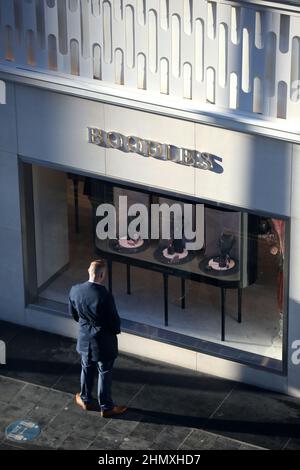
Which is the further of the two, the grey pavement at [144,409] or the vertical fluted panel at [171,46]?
the grey pavement at [144,409]

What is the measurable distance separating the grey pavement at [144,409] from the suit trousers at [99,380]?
0.53 feet

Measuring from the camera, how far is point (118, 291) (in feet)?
48.6

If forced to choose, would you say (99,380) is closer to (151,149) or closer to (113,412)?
(113,412)

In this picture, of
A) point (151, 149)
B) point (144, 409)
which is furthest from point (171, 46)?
point (144, 409)

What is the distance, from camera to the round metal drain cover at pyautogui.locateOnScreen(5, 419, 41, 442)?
507 inches

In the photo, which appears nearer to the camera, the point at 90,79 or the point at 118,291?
the point at 90,79

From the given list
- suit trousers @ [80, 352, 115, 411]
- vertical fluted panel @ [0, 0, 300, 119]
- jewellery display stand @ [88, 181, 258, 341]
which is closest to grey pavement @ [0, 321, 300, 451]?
suit trousers @ [80, 352, 115, 411]

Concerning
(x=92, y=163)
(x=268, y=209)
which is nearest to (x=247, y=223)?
(x=268, y=209)

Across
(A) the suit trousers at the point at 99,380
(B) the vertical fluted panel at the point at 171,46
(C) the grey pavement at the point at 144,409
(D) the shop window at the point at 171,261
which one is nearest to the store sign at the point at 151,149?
(D) the shop window at the point at 171,261

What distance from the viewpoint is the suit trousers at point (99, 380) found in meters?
12.9

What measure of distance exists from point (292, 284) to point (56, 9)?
11.8 feet

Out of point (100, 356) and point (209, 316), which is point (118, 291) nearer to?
point (209, 316)

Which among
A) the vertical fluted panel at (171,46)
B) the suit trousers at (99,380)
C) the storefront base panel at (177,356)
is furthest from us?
the storefront base panel at (177,356)

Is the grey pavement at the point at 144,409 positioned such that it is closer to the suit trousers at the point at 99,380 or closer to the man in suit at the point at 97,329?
the suit trousers at the point at 99,380
